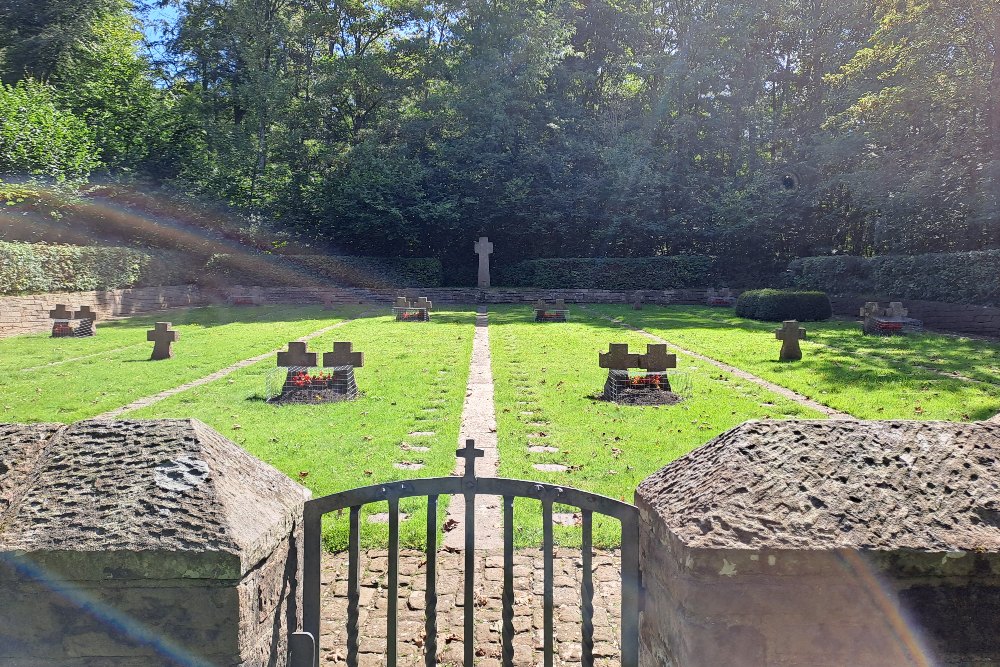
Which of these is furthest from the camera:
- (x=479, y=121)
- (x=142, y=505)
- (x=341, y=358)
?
(x=479, y=121)

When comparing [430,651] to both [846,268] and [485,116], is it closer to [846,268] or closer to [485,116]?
[846,268]

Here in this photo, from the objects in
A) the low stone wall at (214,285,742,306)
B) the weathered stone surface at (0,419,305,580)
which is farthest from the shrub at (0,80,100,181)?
the weathered stone surface at (0,419,305,580)

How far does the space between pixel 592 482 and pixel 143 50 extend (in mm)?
42074

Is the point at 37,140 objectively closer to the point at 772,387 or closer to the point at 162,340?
the point at 162,340

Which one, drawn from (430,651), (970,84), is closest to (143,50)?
(970,84)

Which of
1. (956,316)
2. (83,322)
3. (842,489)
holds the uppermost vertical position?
(842,489)

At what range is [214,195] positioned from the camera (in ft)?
99.8

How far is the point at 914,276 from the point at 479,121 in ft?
66.9

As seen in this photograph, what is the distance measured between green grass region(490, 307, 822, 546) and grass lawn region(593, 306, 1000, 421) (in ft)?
3.00

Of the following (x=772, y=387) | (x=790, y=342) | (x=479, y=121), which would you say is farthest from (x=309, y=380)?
(x=479, y=121)

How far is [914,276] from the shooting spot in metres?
20.3

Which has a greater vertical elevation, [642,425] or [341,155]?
[341,155]

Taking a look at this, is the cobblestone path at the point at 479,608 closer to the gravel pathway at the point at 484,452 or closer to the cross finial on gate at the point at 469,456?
the gravel pathway at the point at 484,452

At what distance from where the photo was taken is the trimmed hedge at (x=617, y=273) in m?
31.8
